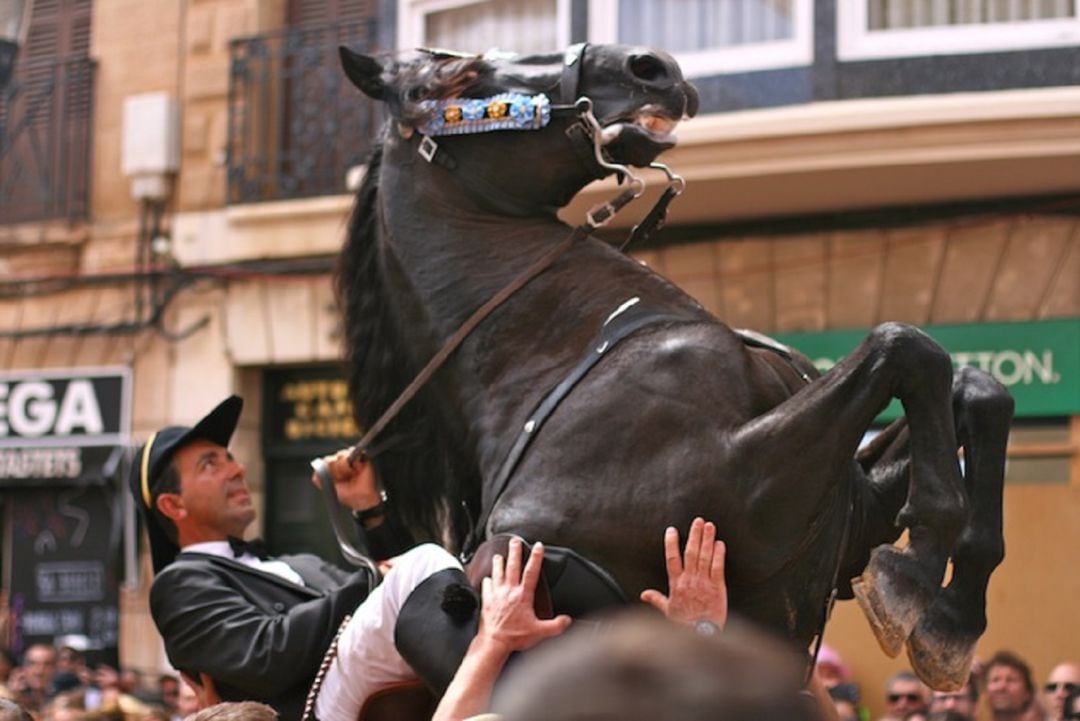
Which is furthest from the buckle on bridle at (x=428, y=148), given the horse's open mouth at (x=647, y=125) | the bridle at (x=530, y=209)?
the horse's open mouth at (x=647, y=125)

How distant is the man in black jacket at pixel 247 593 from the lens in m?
3.85

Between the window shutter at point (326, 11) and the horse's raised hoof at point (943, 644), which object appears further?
the window shutter at point (326, 11)

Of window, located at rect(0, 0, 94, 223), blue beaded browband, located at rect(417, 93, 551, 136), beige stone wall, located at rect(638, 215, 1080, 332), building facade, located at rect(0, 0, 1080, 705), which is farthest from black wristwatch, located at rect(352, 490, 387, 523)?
window, located at rect(0, 0, 94, 223)

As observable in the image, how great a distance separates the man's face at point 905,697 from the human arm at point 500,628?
401 centimetres

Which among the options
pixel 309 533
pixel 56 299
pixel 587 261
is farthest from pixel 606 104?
pixel 56 299

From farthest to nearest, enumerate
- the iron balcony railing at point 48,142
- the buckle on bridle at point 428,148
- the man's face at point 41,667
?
the iron balcony railing at point 48,142, the man's face at point 41,667, the buckle on bridle at point 428,148

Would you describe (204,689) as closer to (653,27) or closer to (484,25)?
(653,27)

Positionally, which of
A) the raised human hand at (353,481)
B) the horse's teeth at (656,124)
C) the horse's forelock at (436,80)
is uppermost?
the horse's forelock at (436,80)

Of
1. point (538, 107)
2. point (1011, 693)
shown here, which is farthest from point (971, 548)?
point (1011, 693)

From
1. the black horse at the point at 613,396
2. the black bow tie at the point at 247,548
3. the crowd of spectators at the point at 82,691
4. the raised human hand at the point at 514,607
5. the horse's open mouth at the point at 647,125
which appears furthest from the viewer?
the crowd of spectators at the point at 82,691

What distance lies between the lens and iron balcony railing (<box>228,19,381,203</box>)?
13352mm

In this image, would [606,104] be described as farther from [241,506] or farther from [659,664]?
[659,664]

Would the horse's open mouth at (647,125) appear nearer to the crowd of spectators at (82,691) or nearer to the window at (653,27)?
the crowd of spectators at (82,691)

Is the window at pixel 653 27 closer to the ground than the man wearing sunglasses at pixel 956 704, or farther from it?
farther from it
